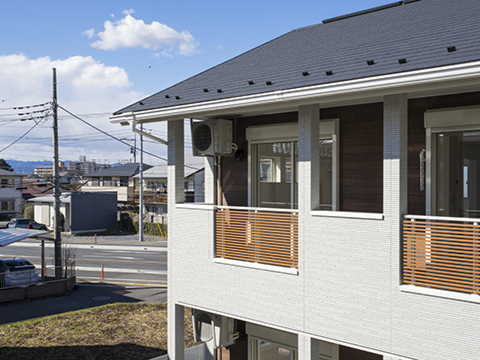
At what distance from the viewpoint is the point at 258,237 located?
24.2 ft

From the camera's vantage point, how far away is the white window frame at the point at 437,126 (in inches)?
257

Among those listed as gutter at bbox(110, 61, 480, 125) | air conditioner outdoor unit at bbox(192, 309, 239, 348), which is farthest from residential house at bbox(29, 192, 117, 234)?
gutter at bbox(110, 61, 480, 125)

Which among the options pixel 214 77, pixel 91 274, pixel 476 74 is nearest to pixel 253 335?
pixel 214 77

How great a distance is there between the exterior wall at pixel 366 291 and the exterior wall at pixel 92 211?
149 feet

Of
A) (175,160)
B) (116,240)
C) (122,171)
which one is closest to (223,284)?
(175,160)

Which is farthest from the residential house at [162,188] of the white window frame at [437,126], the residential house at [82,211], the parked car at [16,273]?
the white window frame at [437,126]

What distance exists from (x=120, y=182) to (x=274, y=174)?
53511mm

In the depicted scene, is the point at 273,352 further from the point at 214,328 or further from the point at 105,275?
the point at 105,275

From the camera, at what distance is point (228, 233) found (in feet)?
25.7

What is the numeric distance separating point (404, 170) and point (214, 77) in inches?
182

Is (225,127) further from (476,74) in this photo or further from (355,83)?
(476,74)

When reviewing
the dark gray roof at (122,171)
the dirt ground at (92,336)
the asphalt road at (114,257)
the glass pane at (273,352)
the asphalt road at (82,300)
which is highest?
the dark gray roof at (122,171)

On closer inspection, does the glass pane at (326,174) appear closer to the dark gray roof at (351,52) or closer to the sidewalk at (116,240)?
the dark gray roof at (351,52)

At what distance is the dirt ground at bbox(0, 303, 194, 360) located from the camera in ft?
43.2
